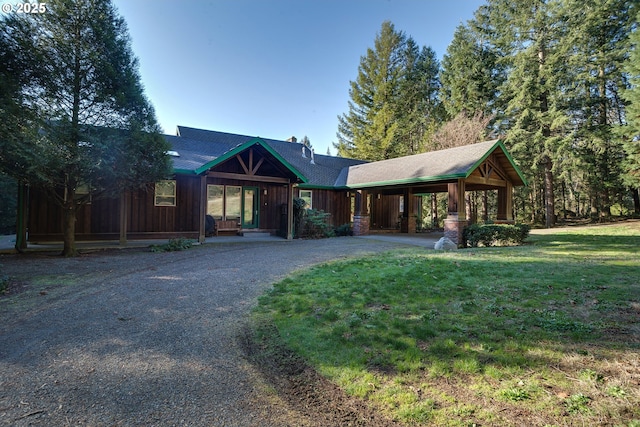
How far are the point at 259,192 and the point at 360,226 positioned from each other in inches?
208

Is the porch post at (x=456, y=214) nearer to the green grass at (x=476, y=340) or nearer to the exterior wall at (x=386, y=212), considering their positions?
the green grass at (x=476, y=340)

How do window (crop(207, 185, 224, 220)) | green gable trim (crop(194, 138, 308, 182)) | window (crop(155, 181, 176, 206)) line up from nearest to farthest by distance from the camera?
green gable trim (crop(194, 138, 308, 182)) → window (crop(155, 181, 176, 206)) → window (crop(207, 185, 224, 220))

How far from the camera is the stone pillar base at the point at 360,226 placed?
15.5 metres

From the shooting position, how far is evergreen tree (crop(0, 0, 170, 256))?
23.8 ft

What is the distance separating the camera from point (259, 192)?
15.0 m

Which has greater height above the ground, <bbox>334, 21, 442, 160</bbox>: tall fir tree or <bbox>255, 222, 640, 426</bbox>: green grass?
<bbox>334, 21, 442, 160</bbox>: tall fir tree

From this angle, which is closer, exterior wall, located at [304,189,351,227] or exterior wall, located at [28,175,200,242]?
exterior wall, located at [28,175,200,242]

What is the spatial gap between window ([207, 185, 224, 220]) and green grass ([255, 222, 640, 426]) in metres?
9.31

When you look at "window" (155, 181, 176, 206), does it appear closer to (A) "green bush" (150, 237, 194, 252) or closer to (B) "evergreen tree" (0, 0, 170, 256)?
(A) "green bush" (150, 237, 194, 252)

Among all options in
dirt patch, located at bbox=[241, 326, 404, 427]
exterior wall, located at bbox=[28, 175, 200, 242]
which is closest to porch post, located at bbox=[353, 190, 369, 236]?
exterior wall, located at bbox=[28, 175, 200, 242]

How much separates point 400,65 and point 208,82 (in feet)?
67.3

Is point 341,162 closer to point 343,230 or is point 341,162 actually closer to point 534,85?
point 343,230

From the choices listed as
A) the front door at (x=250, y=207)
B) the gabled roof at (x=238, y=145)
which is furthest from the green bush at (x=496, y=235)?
the front door at (x=250, y=207)

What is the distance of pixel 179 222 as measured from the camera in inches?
495
